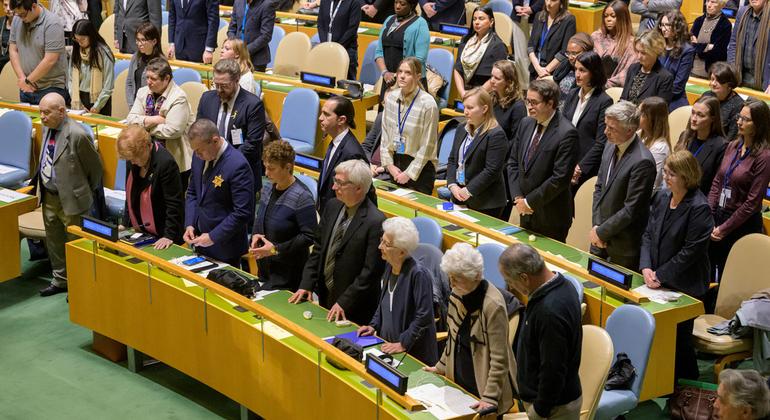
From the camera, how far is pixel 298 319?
17.1ft

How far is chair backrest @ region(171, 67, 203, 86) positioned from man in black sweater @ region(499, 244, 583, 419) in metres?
5.79

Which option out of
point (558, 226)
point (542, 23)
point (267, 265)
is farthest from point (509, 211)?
point (542, 23)

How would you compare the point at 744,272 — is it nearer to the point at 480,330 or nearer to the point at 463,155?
the point at 463,155

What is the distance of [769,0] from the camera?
8.37m

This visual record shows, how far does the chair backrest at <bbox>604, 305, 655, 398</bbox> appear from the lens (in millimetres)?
4840

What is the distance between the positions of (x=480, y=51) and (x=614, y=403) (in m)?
4.26

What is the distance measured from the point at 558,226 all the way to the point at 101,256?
271cm

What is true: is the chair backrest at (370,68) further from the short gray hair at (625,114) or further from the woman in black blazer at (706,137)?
the short gray hair at (625,114)

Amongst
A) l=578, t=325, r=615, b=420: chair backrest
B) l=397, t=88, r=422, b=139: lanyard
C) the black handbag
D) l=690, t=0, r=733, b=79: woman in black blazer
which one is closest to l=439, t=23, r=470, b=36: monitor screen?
l=690, t=0, r=733, b=79: woman in black blazer

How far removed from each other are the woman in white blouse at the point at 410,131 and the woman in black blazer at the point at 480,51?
1568mm

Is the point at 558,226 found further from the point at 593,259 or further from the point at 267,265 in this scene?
the point at 267,265

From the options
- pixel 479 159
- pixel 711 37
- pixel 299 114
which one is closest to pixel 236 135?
pixel 299 114

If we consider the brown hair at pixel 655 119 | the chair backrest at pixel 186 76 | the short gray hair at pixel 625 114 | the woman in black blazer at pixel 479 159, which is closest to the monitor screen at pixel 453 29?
the chair backrest at pixel 186 76

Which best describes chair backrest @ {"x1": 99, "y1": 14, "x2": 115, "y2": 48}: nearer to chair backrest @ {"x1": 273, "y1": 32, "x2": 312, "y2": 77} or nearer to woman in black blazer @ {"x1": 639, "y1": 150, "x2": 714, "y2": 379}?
chair backrest @ {"x1": 273, "y1": 32, "x2": 312, "y2": 77}
